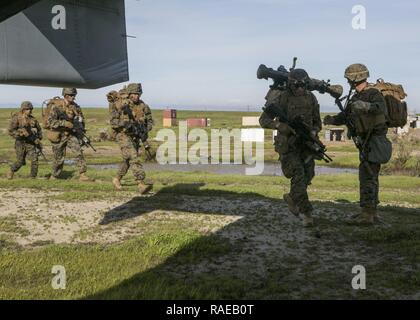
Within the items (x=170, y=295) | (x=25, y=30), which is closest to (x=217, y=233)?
(x=170, y=295)

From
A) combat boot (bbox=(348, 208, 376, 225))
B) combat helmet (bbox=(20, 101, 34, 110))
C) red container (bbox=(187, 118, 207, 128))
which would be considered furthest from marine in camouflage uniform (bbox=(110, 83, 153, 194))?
red container (bbox=(187, 118, 207, 128))

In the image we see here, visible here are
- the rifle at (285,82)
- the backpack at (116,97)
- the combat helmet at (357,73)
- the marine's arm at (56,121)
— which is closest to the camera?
the rifle at (285,82)

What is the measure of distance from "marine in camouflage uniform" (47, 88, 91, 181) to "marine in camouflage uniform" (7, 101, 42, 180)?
1123 mm

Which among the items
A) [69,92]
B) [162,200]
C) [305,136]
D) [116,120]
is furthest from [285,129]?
[69,92]

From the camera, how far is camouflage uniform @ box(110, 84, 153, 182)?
11.1 m

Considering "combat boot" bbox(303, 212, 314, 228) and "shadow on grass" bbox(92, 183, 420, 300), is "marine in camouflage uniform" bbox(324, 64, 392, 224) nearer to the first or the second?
"shadow on grass" bbox(92, 183, 420, 300)

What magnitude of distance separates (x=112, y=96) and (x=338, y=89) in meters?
6.14

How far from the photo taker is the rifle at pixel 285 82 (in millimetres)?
7355

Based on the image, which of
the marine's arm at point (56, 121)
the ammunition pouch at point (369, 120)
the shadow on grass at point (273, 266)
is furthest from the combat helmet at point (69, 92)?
the ammunition pouch at point (369, 120)

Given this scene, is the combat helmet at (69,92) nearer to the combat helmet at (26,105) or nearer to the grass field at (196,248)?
the combat helmet at (26,105)

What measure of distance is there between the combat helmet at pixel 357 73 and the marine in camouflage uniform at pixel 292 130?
0.75 metres

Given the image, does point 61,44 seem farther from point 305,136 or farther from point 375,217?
point 375,217

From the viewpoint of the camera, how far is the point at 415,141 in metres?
35.0
